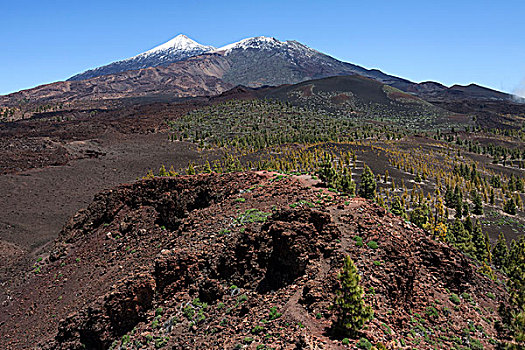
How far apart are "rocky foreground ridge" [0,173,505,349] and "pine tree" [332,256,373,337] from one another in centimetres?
50

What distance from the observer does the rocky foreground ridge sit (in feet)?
41.3

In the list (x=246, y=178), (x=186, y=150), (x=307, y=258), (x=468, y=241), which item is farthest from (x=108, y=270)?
(x=186, y=150)

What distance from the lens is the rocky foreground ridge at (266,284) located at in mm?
12586

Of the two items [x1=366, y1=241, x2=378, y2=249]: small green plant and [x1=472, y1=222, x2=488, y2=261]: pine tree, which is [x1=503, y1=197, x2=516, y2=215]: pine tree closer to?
[x1=472, y1=222, x2=488, y2=261]: pine tree

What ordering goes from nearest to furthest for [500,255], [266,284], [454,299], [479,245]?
→ [266,284] < [454,299] < [500,255] < [479,245]

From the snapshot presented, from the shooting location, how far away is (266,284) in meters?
14.6

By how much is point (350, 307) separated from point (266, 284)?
469cm

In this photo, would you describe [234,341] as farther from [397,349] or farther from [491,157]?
[491,157]

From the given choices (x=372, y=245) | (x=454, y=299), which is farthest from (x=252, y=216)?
(x=454, y=299)

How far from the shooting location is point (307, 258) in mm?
14094

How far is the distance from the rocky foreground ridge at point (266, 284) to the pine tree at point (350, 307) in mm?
497

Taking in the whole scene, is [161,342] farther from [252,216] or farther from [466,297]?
[466,297]

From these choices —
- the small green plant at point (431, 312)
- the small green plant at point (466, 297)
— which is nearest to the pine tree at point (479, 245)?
the small green plant at point (466, 297)

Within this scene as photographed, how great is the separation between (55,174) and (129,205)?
4413 centimetres
